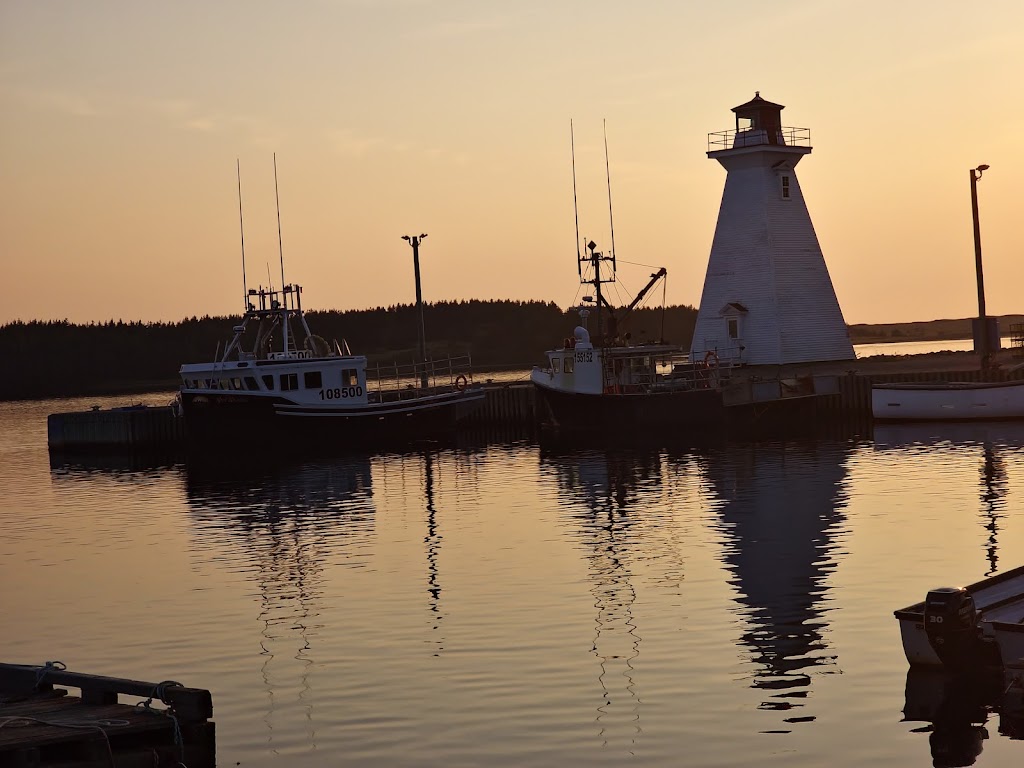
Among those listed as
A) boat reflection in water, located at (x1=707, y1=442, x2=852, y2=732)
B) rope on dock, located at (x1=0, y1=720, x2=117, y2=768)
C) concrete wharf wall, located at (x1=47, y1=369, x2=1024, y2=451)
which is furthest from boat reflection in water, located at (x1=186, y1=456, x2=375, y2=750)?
concrete wharf wall, located at (x1=47, y1=369, x2=1024, y2=451)

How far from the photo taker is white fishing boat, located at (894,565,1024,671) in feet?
51.4

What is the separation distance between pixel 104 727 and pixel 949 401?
46.8 metres

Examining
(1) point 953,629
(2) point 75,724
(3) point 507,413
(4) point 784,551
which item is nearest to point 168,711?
(2) point 75,724

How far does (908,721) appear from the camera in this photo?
48.3 ft

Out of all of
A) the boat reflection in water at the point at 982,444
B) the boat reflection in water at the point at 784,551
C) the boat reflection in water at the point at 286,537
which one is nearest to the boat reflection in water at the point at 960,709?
the boat reflection in water at the point at 784,551

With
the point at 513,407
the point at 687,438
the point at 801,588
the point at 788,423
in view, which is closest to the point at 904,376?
the point at 788,423

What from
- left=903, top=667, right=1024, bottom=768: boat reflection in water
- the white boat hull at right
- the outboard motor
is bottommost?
left=903, top=667, right=1024, bottom=768: boat reflection in water

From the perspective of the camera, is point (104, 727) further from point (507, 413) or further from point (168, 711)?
point (507, 413)

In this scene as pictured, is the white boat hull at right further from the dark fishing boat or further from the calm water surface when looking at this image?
the calm water surface

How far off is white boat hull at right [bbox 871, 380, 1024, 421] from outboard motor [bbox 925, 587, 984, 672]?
131 feet

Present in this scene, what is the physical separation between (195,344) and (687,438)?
13108cm

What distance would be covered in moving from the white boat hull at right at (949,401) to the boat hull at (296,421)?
1819 centimetres

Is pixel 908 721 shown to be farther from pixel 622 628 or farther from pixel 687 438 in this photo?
pixel 687 438

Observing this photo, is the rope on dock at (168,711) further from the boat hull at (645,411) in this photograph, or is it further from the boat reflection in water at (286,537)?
the boat hull at (645,411)
